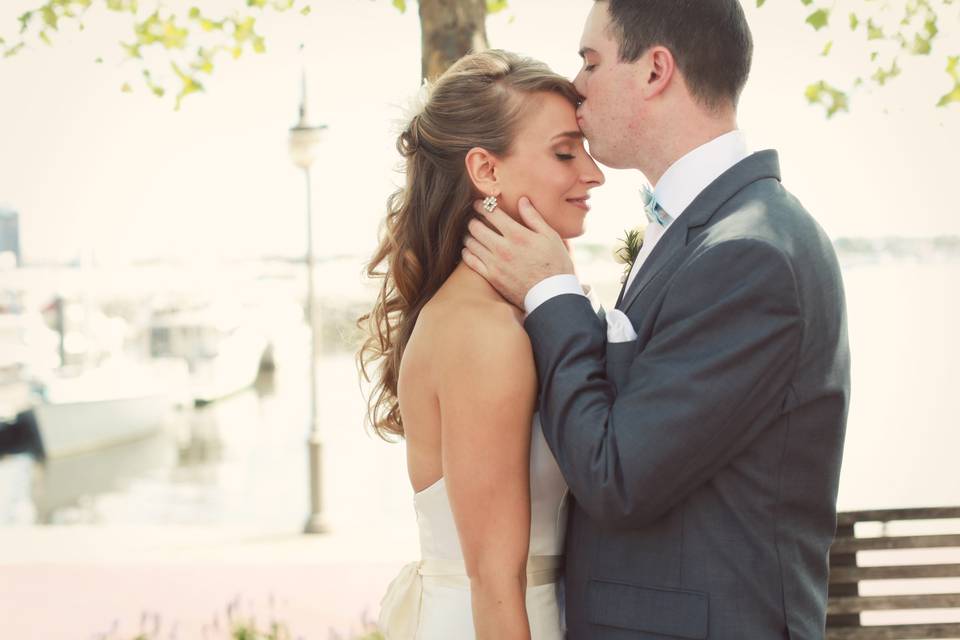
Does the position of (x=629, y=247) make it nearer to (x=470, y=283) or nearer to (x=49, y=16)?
(x=470, y=283)

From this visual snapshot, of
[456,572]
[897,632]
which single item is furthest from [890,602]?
[456,572]

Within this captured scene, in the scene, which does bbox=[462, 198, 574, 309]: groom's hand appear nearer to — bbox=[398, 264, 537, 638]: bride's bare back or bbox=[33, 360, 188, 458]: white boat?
bbox=[398, 264, 537, 638]: bride's bare back

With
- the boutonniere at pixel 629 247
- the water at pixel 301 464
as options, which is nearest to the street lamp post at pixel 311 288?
the water at pixel 301 464

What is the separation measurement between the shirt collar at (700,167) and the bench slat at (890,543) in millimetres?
1967

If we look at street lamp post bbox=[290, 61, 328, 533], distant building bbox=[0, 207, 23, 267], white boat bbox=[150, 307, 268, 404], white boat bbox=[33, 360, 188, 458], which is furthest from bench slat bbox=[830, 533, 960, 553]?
distant building bbox=[0, 207, 23, 267]

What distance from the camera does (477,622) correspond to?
94.8 inches

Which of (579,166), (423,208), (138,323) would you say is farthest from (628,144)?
(138,323)

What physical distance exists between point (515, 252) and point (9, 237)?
54899 millimetres

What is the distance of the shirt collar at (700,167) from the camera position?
2.38 metres

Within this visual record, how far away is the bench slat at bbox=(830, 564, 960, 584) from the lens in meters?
3.91

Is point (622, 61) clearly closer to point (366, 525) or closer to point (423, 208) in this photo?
point (423, 208)

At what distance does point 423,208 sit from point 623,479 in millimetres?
937

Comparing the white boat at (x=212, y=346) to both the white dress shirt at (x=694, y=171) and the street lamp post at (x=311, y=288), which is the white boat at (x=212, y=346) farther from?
the white dress shirt at (x=694, y=171)

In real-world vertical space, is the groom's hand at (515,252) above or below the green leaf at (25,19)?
below
